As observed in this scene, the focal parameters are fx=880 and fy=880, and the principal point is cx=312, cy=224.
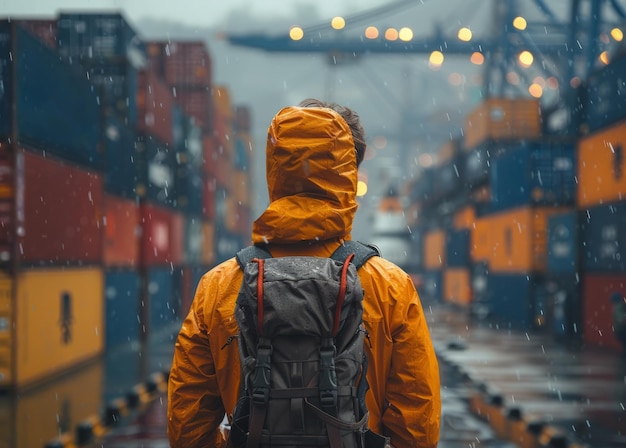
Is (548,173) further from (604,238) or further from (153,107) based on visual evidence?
(153,107)

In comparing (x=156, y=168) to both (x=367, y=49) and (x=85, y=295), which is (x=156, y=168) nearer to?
(x=85, y=295)

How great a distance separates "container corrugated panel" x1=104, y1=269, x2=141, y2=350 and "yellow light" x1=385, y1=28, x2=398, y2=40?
20.9 meters

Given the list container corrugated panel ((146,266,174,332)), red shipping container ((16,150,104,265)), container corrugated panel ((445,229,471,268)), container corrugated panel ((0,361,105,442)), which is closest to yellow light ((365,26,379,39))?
container corrugated panel ((445,229,471,268))

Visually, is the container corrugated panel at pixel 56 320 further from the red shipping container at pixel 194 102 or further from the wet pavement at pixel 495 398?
the red shipping container at pixel 194 102

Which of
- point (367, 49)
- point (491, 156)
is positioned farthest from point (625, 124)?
point (367, 49)

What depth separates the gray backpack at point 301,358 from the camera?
8.13ft

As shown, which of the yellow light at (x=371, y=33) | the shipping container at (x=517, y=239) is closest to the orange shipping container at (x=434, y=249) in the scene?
the shipping container at (x=517, y=239)

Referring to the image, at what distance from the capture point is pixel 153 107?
86.9ft

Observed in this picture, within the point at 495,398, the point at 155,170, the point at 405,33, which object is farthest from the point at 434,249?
the point at 495,398

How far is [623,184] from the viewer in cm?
2083

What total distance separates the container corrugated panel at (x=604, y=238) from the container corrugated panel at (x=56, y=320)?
1224 centimetres

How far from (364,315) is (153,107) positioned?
967 inches

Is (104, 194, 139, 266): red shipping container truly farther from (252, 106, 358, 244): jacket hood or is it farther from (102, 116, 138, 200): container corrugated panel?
(252, 106, 358, 244): jacket hood

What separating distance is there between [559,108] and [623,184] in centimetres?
1146
